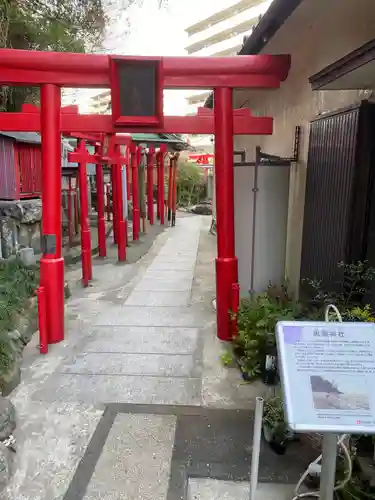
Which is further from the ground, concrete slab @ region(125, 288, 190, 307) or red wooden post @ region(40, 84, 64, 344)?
red wooden post @ region(40, 84, 64, 344)

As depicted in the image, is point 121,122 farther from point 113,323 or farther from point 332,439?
point 332,439

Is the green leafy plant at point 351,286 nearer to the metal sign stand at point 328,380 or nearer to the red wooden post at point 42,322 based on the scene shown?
the metal sign stand at point 328,380

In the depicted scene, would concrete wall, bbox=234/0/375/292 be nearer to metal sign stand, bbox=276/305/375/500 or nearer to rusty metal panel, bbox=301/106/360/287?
rusty metal panel, bbox=301/106/360/287

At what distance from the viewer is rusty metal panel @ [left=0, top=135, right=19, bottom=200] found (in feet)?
27.8

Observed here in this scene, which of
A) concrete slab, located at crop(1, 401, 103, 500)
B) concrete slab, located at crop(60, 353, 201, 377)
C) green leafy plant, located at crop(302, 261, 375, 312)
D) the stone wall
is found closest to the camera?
concrete slab, located at crop(1, 401, 103, 500)

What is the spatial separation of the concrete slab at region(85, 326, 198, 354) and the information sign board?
10.7ft

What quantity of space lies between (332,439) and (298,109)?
4.85 m

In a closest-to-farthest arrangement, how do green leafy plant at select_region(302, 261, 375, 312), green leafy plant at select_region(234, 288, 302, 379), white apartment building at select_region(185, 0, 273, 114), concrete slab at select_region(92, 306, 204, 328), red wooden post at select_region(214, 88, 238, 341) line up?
green leafy plant at select_region(302, 261, 375, 312) < green leafy plant at select_region(234, 288, 302, 379) < red wooden post at select_region(214, 88, 238, 341) < concrete slab at select_region(92, 306, 204, 328) < white apartment building at select_region(185, 0, 273, 114)

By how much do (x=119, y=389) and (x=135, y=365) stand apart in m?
0.57

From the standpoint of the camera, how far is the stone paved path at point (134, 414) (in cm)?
305

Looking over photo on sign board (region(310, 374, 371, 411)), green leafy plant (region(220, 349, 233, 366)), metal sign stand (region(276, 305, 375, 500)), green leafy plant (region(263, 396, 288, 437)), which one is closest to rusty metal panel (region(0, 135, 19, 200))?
green leafy plant (region(220, 349, 233, 366))

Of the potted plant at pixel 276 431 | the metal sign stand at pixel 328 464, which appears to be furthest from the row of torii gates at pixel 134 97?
the metal sign stand at pixel 328 464

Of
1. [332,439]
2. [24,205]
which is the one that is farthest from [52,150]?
[332,439]

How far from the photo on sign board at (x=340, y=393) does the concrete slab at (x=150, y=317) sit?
13.7 feet
